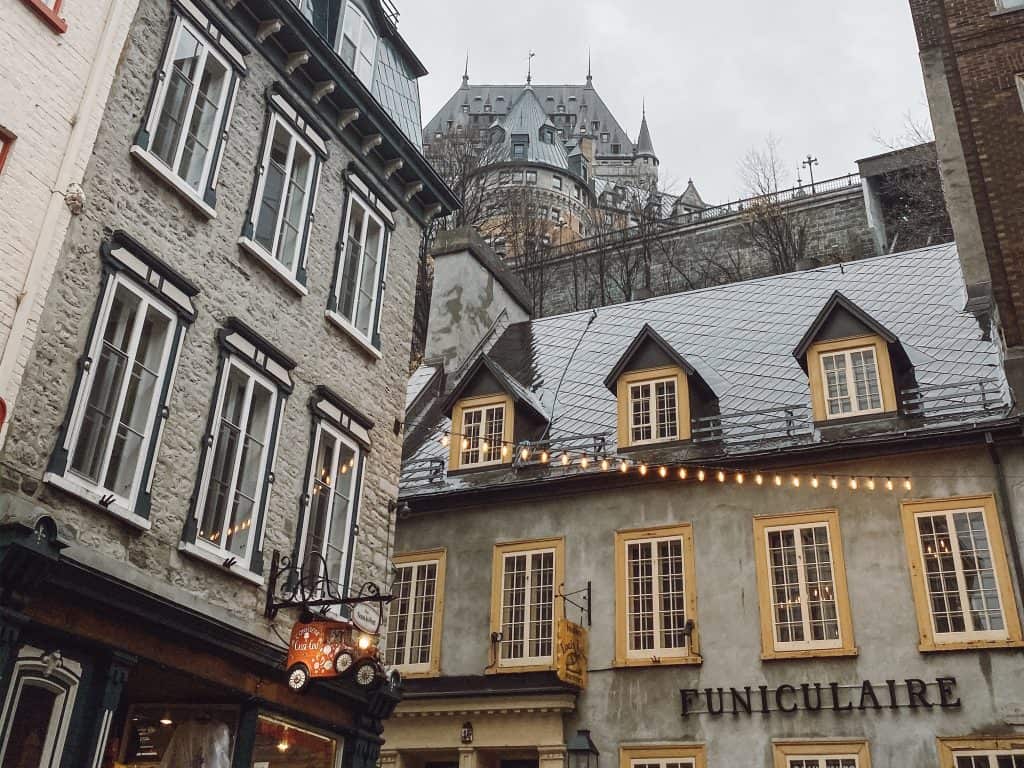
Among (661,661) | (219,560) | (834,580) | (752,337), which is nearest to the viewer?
(219,560)

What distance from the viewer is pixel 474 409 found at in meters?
19.2

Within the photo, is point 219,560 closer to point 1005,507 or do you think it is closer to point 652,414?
point 652,414

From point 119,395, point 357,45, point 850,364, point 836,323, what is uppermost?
point 357,45

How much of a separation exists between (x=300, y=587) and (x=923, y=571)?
873 centimetres

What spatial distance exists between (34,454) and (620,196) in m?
82.4

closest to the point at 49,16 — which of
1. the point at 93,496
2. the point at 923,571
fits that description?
the point at 93,496

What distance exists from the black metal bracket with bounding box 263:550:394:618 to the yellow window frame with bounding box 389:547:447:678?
182 inches

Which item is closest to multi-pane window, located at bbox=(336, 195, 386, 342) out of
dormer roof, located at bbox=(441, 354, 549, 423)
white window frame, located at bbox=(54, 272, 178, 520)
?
white window frame, located at bbox=(54, 272, 178, 520)

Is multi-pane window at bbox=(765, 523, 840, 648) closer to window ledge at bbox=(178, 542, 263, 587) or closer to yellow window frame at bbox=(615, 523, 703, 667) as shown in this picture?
yellow window frame at bbox=(615, 523, 703, 667)

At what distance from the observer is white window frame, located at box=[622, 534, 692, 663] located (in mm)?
15406

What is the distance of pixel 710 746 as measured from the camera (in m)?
14.6

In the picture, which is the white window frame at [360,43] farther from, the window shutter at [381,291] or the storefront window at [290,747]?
the storefront window at [290,747]

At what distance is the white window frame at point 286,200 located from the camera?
11.7m

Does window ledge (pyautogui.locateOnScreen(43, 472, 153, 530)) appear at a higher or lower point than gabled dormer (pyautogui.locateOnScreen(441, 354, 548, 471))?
lower
